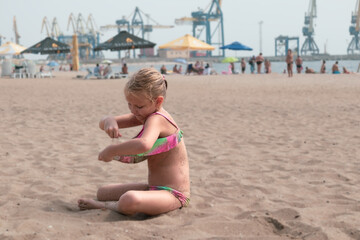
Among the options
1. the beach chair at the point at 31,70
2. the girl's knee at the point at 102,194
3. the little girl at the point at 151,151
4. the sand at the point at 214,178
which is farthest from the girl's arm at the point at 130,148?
the beach chair at the point at 31,70

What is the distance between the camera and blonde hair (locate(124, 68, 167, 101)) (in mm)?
2326

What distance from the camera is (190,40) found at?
26266 mm

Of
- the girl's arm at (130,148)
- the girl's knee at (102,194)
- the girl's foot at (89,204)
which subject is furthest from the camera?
the girl's knee at (102,194)

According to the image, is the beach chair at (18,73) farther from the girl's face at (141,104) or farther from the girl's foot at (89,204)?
the girl's face at (141,104)

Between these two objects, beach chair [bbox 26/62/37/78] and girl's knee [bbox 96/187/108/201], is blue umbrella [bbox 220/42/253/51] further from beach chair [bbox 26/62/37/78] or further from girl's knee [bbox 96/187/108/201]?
girl's knee [bbox 96/187/108/201]

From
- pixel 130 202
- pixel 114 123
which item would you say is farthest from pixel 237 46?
pixel 130 202

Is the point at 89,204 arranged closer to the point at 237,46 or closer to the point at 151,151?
the point at 151,151

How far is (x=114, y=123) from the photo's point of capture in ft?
8.15

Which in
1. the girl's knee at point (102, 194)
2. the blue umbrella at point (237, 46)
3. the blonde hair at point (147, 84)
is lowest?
the girl's knee at point (102, 194)

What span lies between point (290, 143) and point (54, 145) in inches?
108

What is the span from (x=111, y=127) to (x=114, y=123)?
0.06 metres

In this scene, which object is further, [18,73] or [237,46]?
[237,46]

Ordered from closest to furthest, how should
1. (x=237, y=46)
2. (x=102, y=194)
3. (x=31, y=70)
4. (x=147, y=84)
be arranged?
(x=147, y=84)
(x=102, y=194)
(x=31, y=70)
(x=237, y=46)

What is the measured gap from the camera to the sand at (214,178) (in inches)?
88.9
